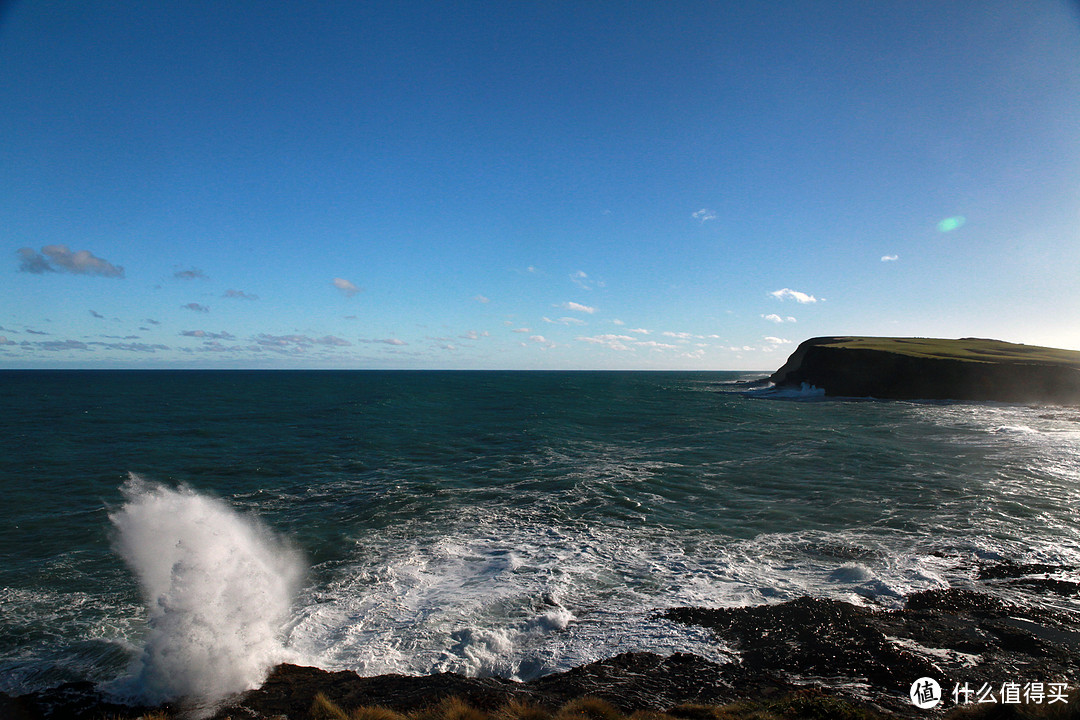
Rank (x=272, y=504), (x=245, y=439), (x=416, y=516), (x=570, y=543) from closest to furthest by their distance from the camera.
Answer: (x=570, y=543) < (x=416, y=516) < (x=272, y=504) < (x=245, y=439)

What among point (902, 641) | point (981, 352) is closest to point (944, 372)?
point (981, 352)

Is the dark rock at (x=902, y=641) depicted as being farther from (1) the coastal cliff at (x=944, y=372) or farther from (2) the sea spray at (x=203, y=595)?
(1) the coastal cliff at (x=944, y=372)

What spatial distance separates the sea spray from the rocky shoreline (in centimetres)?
55

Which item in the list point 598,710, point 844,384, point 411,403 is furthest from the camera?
point 844,384

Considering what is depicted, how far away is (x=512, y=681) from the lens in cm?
882

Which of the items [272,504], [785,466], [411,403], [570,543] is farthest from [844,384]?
[272,504]

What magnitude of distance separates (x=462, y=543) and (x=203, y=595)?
7167 mm

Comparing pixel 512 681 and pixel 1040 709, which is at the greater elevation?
pixel 1040 709

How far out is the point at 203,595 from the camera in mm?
10172

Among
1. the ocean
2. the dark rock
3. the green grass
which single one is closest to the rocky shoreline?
the dark rock

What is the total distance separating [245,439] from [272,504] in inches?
771

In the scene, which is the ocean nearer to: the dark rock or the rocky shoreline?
the rocky shoreline

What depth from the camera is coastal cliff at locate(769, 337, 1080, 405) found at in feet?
197

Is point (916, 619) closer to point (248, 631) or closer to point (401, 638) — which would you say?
point (401, 638)
